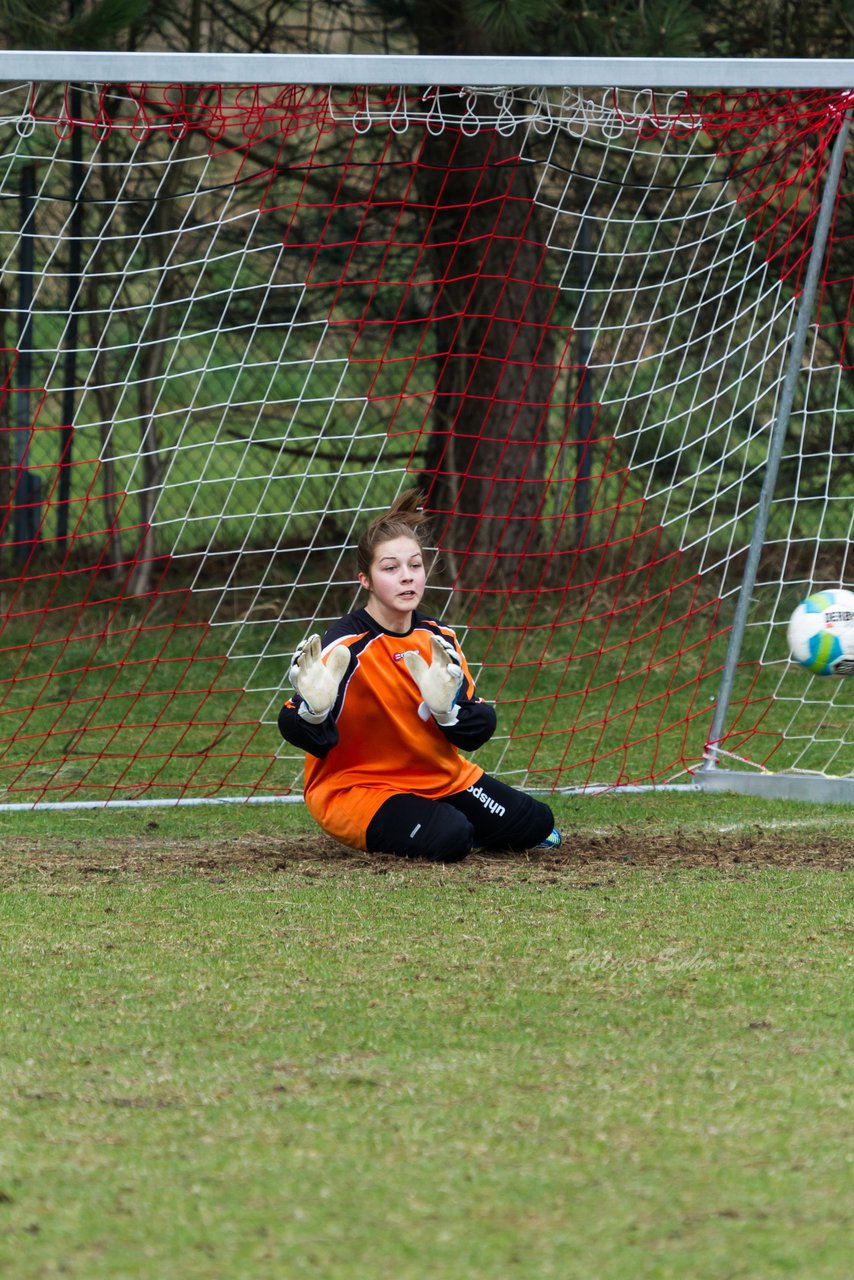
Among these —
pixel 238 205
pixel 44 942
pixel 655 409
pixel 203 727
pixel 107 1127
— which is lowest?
pixel 203 727

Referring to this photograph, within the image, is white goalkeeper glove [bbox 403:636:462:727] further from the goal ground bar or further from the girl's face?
the goal ground bar

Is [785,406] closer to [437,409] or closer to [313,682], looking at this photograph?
[313,682]

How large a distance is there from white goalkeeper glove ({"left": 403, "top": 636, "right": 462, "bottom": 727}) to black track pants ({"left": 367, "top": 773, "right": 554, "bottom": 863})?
281 millimetres

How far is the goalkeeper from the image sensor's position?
4.59 meters

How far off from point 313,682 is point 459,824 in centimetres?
60

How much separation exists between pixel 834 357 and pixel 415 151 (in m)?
2.66

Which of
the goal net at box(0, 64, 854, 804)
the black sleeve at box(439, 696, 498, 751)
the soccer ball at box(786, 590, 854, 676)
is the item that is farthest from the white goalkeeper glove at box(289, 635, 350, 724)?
the goal net at box(0, 64, 854, 804)

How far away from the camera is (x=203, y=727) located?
723 centimetres

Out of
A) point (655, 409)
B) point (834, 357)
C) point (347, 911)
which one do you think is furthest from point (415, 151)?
point (347, 911)

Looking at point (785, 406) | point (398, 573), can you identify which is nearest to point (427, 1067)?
point (398, 573)

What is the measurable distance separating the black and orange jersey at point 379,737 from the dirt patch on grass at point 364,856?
18 cm

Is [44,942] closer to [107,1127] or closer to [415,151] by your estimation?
[107,1127]

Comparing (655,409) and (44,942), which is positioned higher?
(655,409)

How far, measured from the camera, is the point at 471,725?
463 centimetres
